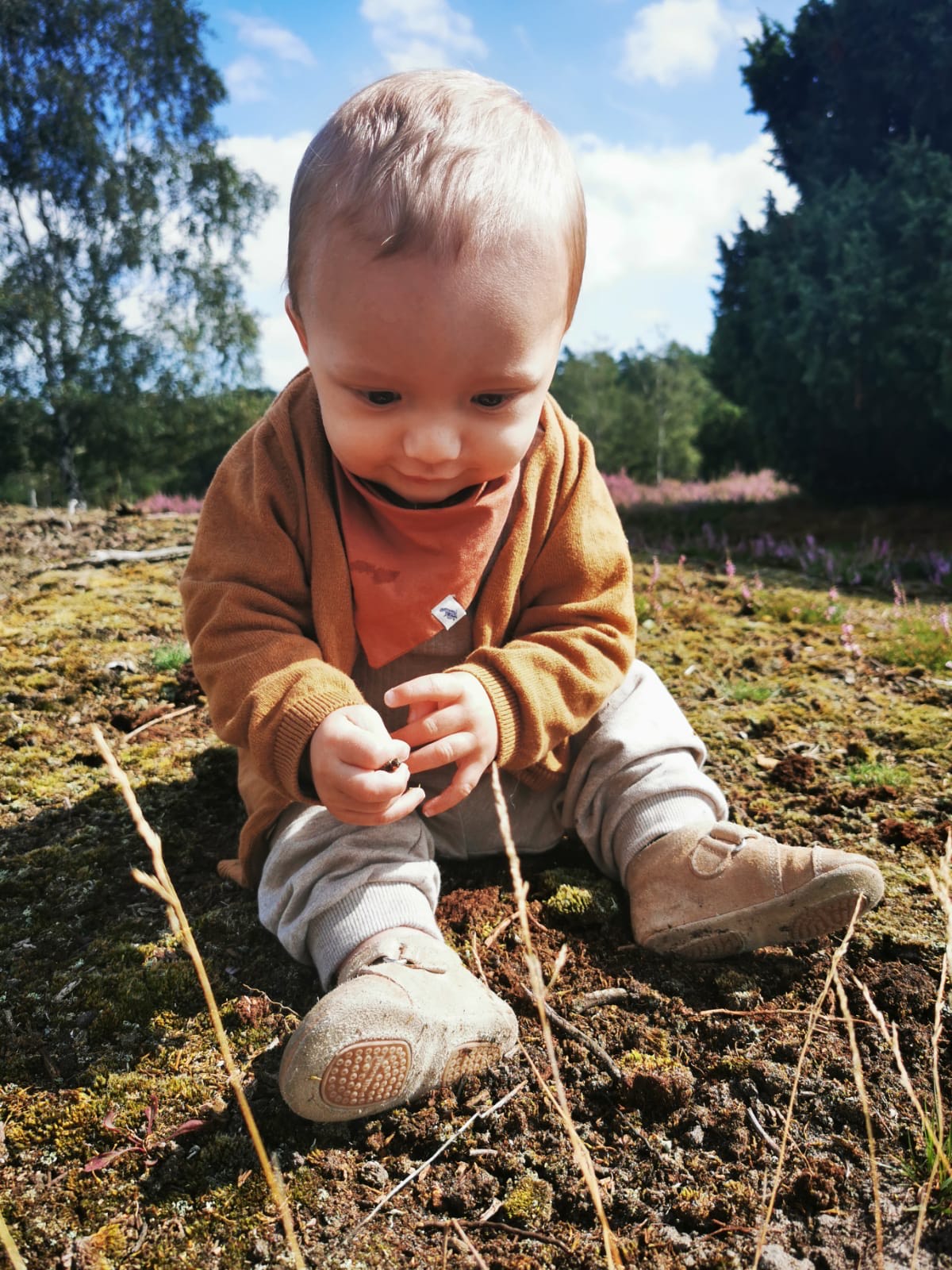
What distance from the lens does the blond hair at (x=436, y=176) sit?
173 cm

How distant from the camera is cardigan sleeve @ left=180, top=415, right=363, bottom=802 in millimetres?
1919

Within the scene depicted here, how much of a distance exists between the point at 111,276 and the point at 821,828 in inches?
1054

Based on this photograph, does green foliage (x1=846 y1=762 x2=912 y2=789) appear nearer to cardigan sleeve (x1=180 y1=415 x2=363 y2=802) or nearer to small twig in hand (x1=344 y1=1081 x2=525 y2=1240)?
small twig in hand (x1=344 y1=1081 x2=525 y2=1240)

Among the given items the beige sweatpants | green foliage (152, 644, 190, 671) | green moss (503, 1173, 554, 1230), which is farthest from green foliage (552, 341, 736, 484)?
green moss (503, 1173, 554, 1230)

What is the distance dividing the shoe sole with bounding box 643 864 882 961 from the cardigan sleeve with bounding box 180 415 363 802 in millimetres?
945

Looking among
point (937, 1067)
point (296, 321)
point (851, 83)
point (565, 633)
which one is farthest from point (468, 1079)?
point (851, 83)

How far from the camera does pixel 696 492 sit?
13242 mm

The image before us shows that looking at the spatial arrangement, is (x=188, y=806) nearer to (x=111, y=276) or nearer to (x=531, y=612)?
(x=531, y=612)

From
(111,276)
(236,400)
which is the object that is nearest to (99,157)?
(111,276)

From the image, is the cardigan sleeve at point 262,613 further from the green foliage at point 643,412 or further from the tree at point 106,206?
the green foliage at point 643,412

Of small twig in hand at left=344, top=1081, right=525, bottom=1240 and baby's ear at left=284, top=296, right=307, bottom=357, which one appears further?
baby's ear at left=284, top=296, right=307, bottom=357

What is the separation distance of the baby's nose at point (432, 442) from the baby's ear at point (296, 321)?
1.38 feet

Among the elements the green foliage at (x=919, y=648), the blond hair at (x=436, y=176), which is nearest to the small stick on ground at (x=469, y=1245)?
the blond hair at (x=436, y=176)

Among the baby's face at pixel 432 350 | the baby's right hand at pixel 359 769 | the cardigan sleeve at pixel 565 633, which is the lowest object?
the baby's right hand at pixel 359 769
